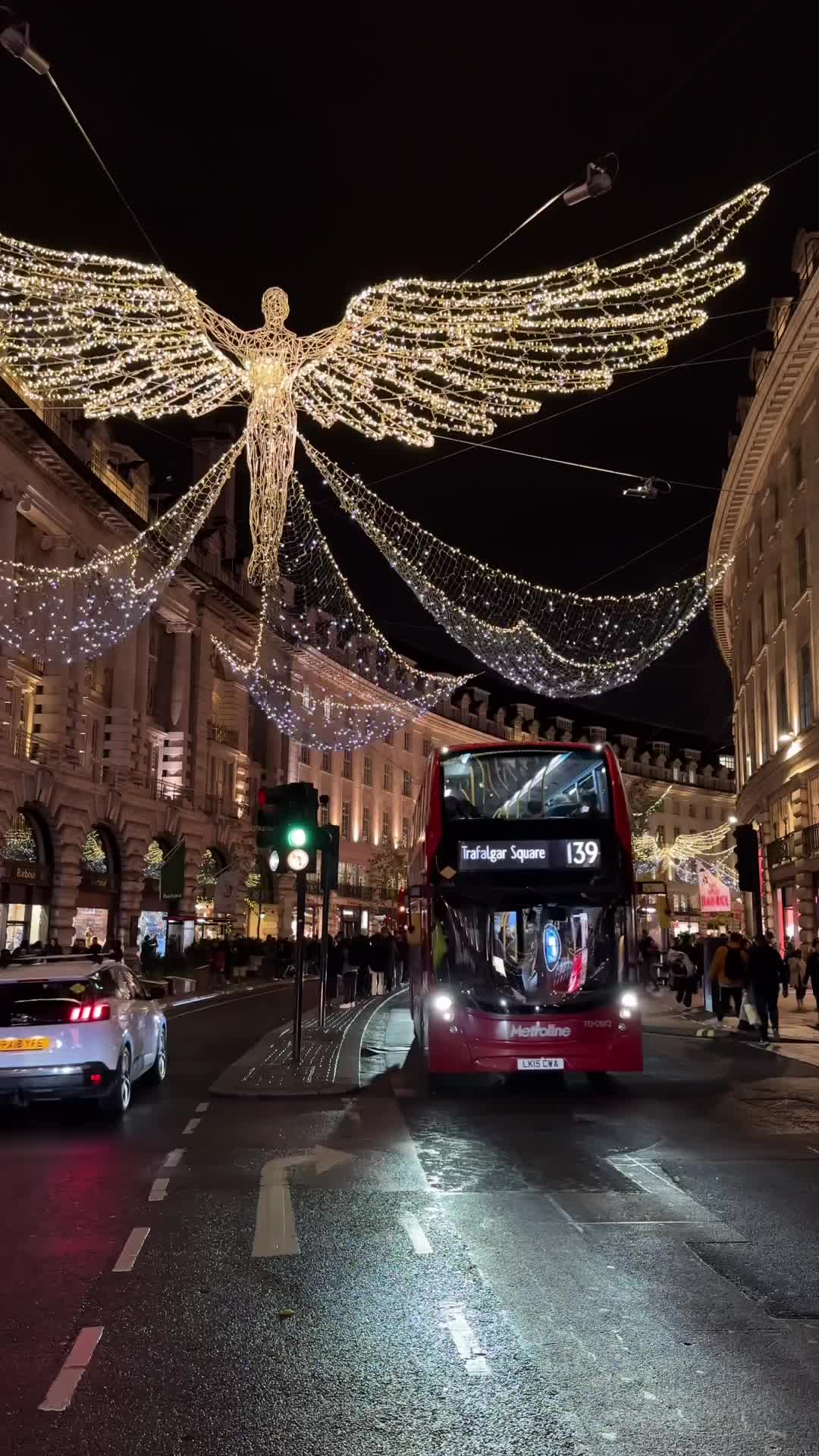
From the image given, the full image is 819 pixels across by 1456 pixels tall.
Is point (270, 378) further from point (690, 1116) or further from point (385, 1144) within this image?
point (690, 1116)

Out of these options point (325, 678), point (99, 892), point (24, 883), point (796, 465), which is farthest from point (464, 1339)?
point (325, 678)

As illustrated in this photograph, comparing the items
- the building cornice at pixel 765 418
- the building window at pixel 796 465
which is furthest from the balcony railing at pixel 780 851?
the building window at pixel 796 465

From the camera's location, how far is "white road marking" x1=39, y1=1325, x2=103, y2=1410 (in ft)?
16.2

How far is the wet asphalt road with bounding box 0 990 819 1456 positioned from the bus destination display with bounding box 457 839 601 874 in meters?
3.06

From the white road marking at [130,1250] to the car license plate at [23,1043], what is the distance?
15.2ft

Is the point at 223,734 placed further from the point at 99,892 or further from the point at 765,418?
the point at 765,418

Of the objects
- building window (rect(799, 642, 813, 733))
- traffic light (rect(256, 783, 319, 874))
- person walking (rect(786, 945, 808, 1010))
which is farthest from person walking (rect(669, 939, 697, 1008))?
traffic light (rect(256, 783, 319, 874))

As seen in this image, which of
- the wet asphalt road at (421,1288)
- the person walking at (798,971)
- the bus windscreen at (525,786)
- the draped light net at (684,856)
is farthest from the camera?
the draped light net at (684,856)

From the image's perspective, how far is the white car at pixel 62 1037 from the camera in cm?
1222

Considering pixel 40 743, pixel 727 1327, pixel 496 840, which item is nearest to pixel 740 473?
pixel 40 743

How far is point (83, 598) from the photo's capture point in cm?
3934

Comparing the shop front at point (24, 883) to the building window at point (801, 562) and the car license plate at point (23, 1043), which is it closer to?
the building window at point (801, 562)

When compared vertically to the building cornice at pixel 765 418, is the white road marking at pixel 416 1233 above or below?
below

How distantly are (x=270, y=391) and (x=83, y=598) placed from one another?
26.7m
